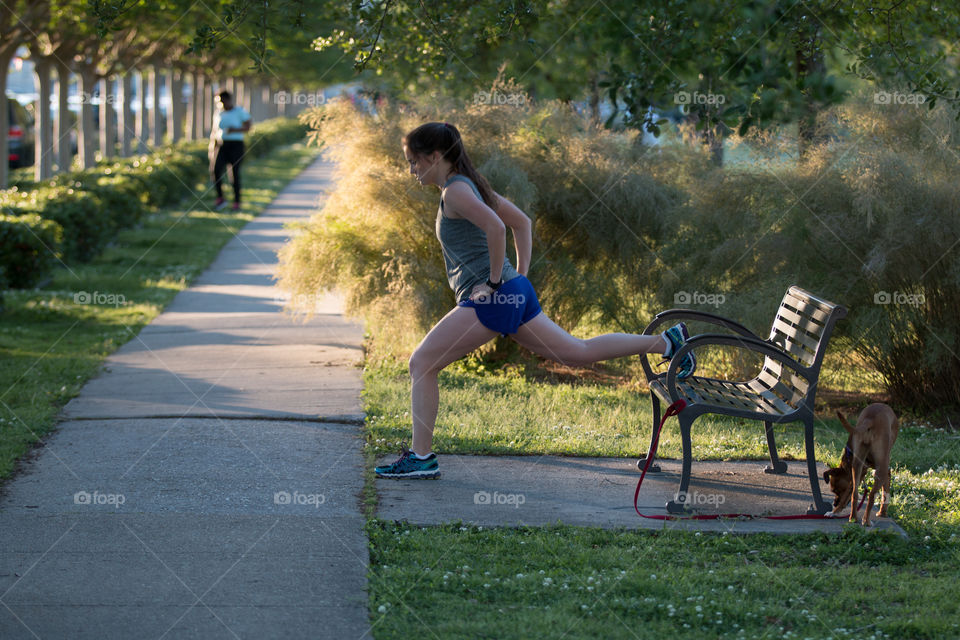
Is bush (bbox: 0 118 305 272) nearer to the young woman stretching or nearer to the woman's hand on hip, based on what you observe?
the young woman stretching

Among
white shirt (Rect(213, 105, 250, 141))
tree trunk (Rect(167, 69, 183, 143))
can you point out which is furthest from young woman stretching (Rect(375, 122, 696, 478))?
tree trunk (Rect(167, 69, 183, 143))

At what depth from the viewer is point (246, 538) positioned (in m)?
4.41

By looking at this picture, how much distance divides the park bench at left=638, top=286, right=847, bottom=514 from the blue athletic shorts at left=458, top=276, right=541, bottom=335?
788mm

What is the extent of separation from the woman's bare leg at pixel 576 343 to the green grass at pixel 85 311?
2740 millimetres

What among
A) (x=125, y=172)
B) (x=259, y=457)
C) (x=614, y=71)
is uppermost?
(x=614, y=71)

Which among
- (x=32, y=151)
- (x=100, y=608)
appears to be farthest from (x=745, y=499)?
(x=32, y=151)

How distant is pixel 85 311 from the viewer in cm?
1025

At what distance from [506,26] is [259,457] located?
143 inches

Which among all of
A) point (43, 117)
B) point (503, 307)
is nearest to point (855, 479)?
point (503, 307)

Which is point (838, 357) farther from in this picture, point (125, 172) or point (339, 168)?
point (125, 172)

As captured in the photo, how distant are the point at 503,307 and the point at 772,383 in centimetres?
150

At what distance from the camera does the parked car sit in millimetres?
24250

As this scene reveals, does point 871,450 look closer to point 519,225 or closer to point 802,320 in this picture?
point 802,320

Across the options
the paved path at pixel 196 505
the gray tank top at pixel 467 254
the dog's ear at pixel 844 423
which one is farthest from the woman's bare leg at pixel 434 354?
the dog's ear at pixel 844 423
